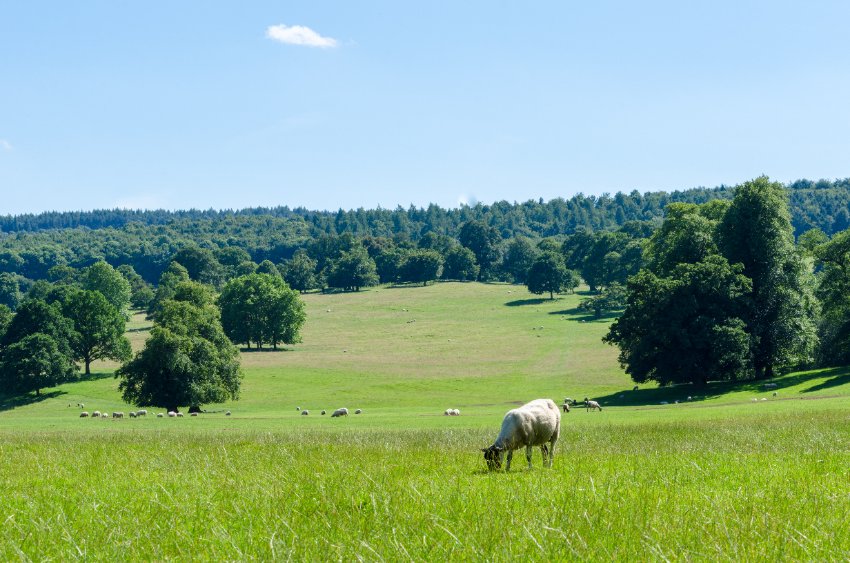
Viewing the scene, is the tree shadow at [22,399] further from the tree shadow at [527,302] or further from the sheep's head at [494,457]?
the tree shadow at [527,302]

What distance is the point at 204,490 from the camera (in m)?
10.3

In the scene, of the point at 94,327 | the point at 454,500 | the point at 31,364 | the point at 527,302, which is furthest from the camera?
the point at 527,302

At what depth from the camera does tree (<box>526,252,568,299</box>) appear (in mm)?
168875

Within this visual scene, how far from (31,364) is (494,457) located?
265ft

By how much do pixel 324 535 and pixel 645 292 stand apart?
203ft

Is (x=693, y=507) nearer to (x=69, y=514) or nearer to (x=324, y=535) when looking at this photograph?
(x=324, y=535)

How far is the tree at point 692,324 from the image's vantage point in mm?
61781

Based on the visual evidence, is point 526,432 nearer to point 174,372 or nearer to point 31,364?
point 174,372

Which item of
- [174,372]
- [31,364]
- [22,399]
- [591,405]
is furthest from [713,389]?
[22,399]

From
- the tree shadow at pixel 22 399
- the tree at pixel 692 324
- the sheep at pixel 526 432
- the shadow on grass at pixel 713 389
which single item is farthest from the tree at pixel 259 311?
the sheep at pixel 526 432

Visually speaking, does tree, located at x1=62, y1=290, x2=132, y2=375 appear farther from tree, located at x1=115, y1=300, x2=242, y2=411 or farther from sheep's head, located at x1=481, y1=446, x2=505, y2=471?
sheep's head, located at x1=481, y1=446, x2=505, y2=471

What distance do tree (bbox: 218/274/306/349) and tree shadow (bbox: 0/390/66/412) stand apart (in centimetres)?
3402

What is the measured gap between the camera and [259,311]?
4609 inches

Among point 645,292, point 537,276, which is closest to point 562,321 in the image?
point 537,276
